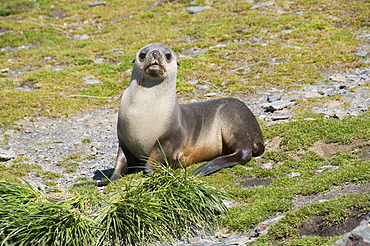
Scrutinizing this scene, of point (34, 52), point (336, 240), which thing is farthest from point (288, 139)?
point (34, 52)

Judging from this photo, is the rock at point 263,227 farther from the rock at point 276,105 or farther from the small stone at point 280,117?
the rock at point 276,105

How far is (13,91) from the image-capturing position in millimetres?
14625

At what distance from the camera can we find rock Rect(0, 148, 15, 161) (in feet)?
30.5

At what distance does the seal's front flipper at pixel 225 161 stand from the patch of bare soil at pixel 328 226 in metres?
2.63

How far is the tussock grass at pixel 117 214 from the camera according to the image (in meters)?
5.00

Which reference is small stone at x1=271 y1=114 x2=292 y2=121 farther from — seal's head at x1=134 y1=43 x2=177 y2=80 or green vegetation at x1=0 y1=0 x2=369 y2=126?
seal's head at x1=134 y1=43 x2=177 y2=80

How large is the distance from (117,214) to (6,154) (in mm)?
4712

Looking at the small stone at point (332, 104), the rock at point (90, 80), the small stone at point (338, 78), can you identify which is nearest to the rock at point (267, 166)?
the small stone at point (332, 104)

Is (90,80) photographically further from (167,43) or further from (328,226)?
(328,226)

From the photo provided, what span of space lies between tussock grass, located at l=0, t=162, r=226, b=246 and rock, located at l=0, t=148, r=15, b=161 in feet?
12.4

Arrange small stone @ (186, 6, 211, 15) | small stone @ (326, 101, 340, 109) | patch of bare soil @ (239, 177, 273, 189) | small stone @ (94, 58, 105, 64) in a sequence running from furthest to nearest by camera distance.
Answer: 1. small stone @ (186, 6, 211, 15)
2. small stone @ (94, 58, 105, 64)
3. small stone @ (326, 101, 340, 109)
4. patch of bare soil @ (239, 177, 273, 189)

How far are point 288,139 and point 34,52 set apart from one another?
41.5ft

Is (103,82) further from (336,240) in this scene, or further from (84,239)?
(336,240)

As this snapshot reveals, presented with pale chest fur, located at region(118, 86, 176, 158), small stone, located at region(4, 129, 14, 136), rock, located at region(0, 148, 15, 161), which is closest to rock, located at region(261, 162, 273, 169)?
pale chest fur, located at region(118, 86, 176, 158)
